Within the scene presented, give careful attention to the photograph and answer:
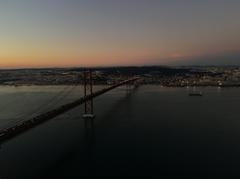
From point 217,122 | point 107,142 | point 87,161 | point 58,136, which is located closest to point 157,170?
point 87,161

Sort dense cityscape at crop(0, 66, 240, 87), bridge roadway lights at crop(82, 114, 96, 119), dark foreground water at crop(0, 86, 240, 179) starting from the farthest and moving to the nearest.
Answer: dense cityscape at crop(0, 66, 240, 87)
bridge roadway lights at crop(82, 114, 96, 119)
dark foreground water at crop(0, 86, 240, 179)

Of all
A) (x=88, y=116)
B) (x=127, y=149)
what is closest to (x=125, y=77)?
(x=88, y=116)

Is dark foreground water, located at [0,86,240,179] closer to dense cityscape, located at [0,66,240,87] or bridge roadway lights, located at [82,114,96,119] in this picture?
bridge roadway lights, located at [82,114,96,119]

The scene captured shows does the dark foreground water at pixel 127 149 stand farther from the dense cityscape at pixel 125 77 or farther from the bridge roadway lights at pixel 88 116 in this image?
the dense cityscape at pixel 125 77

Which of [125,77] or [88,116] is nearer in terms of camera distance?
[88,116]

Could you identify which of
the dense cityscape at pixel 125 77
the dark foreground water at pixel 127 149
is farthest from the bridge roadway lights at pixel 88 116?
the dense cityscape at pixel 125 77

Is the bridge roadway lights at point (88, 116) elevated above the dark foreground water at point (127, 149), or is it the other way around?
the dark foreground water at point (127, 149)

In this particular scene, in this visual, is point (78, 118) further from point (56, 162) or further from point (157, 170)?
point (157, 170)

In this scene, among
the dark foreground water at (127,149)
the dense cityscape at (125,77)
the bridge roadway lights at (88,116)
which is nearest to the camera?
the dark foreground water at (127,149)

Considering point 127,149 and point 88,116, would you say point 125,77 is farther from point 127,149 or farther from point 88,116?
point 127,149

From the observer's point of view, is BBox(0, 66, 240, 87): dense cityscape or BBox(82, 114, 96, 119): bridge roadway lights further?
BBox(0, 66, 240, 87): dense cityscape

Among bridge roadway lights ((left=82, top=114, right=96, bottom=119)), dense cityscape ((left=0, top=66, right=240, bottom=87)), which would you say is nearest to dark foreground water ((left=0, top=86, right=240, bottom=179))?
bridge roadway lights ((left=82, top=114, right=96, bottom=119))
